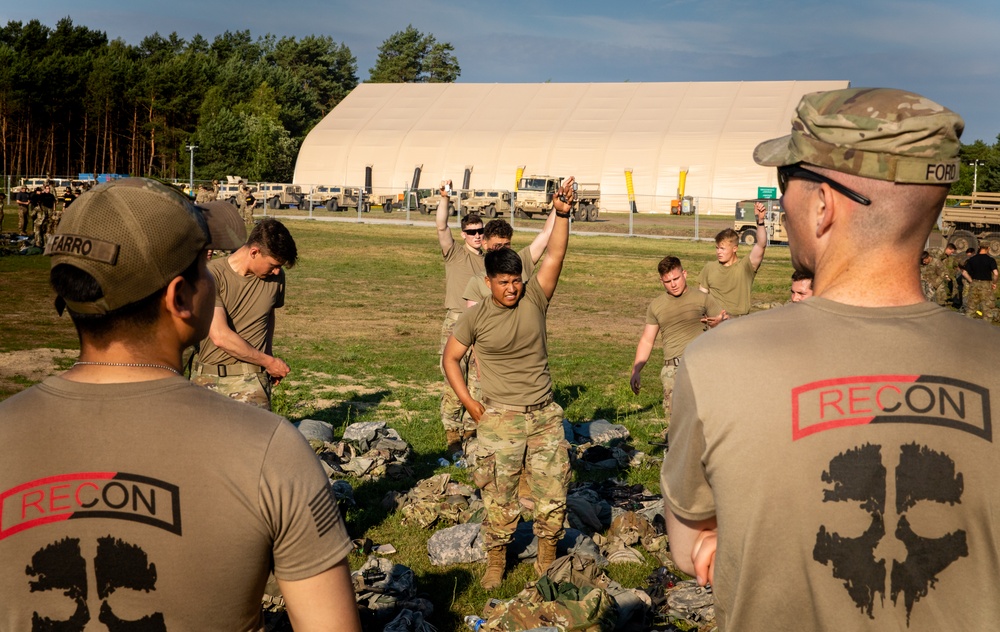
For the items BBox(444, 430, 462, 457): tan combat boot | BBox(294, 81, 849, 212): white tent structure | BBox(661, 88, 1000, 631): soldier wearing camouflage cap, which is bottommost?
BBox(444, 430, 462, 457): tan combat boot

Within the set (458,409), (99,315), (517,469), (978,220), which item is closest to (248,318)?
(517,469)

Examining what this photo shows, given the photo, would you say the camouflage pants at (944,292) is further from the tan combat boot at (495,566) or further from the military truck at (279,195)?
the military truck at (279,195)

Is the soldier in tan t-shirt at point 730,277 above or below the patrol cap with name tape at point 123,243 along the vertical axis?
below

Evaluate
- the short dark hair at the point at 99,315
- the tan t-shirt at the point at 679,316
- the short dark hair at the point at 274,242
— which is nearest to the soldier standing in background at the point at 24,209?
the tan t-shirt at the point at 679,316

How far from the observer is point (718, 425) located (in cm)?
212

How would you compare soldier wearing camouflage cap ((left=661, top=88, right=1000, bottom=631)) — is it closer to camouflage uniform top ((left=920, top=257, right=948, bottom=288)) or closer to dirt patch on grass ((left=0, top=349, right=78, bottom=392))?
dirt patch on grass ((left=0, top=349, right=78, bottom=392))

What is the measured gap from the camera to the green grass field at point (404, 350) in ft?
26.9

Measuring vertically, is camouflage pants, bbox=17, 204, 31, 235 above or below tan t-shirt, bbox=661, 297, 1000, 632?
below

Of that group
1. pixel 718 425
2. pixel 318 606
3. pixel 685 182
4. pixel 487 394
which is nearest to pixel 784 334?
pixel 718 425

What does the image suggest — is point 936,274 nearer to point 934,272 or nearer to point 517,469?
point 934,272

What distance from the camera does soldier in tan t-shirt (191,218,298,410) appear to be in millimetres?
7148

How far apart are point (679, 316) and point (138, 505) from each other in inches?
333

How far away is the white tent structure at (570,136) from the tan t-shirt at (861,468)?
61.4m

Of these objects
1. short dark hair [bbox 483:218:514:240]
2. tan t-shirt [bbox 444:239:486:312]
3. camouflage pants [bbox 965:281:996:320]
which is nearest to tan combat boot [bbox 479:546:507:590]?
short dark hair [bbox 483:218:514:240]
